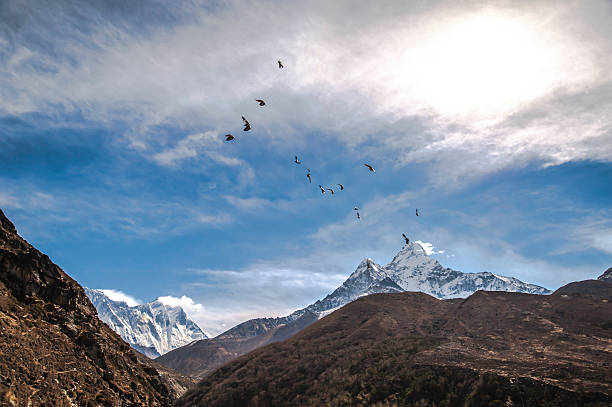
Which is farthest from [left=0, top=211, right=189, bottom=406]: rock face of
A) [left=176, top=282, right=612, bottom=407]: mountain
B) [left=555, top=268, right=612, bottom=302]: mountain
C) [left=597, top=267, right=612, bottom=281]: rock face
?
[left=597, top=267, right=612, bottom=281]: rock face

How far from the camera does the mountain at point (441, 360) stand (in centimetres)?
3128

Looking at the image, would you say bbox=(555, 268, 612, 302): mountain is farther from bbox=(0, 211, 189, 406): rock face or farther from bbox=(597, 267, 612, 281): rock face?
bbox=(0, 211, 189, 406): rock face

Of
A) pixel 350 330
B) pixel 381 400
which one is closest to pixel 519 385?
pixel 381 400

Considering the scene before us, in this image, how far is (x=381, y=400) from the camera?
1484 inches

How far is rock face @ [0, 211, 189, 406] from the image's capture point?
587 inches

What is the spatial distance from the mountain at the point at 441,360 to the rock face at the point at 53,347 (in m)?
26.6

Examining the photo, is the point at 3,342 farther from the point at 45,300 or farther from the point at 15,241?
the point at 15,241

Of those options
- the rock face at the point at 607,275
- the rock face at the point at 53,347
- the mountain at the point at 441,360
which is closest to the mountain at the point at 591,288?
the rock face at the point at 607,275

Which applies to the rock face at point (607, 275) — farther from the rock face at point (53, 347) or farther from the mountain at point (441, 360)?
the rock face at point (53, 347)

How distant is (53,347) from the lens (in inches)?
700

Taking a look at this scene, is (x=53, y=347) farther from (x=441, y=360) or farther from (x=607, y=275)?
(x=607, y=275)

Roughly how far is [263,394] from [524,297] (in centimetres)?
6712

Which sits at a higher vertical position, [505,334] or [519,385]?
[505,334]

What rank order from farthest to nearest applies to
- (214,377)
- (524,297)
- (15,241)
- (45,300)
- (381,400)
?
(524,297) → (214,377) → (381,400) → (15,241) → (45,300)
